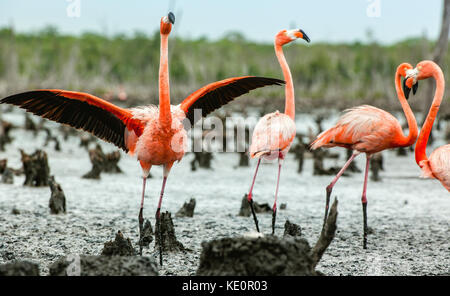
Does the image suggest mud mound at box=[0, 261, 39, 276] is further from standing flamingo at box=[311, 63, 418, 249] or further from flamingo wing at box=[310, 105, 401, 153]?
flamingo wing at box=[310, 105, 401, 153]

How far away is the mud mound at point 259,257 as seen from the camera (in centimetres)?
325

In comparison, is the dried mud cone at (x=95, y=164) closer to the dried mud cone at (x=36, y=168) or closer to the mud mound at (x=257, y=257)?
the dried mud cone at (x=36, y=168)

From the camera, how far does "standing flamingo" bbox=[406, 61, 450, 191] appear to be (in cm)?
507

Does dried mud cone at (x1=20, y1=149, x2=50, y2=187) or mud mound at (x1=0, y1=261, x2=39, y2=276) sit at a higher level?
dried mud cone at (x1=20, y1=149, x2=50, y2=187)

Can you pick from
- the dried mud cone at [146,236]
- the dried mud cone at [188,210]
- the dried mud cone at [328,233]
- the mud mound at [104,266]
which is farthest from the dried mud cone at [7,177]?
the dried mud cone at [328,233]

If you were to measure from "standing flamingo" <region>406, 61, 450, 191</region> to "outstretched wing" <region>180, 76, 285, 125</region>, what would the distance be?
4.72 ft

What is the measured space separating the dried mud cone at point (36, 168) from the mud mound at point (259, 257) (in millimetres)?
5718

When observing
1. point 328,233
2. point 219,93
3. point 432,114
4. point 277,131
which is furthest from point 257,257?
point 432,114

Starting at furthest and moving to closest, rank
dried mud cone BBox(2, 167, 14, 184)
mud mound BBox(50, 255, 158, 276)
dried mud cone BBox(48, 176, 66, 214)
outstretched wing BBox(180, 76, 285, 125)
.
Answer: dried mud cone BBox(2, 167, 14, 184)
dried mud cone BBox(48, 176, 66, 214)
outstretched wing BBox(180, 76, 285, 125)
mud mound BBox(50, 255, 158, 276)

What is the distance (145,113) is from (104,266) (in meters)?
2.14

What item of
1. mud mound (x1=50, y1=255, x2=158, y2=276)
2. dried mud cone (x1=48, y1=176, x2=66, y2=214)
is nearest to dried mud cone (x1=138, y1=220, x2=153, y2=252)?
mud mound (x1=50, y1=255, x2=158, y2=276)

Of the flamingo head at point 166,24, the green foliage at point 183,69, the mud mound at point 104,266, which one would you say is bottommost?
the mud mound at point 104,266

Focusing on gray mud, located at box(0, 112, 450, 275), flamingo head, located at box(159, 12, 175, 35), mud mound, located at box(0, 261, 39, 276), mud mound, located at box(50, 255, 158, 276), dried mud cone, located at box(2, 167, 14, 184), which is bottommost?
gray mud, located at box(0, 112, 450, 275)
